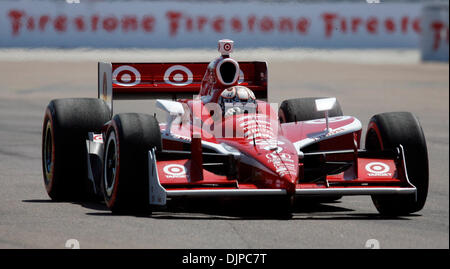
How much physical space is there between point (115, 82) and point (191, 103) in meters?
1.87

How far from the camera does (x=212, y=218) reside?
8453 millimetres

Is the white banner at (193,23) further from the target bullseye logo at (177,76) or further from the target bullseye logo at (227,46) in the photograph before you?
the target bullseye logo at (227,46)

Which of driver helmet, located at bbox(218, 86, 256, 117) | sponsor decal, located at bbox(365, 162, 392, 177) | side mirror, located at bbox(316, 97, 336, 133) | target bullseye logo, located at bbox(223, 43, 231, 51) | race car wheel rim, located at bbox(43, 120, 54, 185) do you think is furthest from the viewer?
target bullseye logo, located at bbox(223, 43, 231, 51)

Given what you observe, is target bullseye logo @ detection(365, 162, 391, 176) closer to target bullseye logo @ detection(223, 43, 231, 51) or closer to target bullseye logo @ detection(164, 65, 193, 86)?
target bullseye logo @ detection(223, 43, 231, 51)

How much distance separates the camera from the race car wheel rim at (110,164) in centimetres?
890

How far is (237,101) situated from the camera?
32.1ft

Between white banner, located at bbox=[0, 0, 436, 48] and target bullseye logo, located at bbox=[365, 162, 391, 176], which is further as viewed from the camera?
white banner, located at bbox=[0, 0, 436, 48]

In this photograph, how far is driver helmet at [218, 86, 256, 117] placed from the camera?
973cm

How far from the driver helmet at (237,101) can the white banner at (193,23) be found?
2461cm

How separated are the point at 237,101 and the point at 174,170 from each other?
154cm

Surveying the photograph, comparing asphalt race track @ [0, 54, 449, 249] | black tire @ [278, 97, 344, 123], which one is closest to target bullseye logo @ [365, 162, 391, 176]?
asphalt race track @ [0, 54, 449, 249]

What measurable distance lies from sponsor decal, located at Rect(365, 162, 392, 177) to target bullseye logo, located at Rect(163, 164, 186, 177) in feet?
5.37

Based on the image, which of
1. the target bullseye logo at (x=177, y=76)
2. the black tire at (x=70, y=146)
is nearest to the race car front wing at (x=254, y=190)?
the black tire at (x=70, y=146)

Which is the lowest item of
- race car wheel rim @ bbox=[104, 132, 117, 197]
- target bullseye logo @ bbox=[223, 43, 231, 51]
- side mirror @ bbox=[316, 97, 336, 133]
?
race car wheel rim @ bbox=[104, 132, 117, 197]
